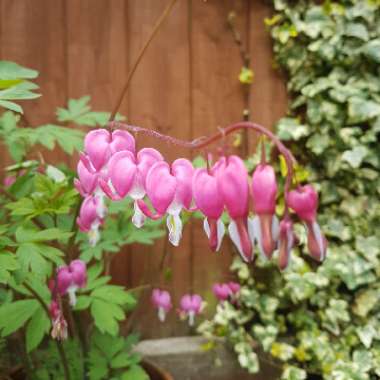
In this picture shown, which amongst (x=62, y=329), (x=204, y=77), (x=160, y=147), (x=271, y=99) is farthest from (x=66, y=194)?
(x=271, y=99)

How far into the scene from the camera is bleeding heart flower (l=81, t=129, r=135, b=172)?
78 cm

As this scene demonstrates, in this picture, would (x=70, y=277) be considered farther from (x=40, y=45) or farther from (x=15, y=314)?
(x=40, y=45)

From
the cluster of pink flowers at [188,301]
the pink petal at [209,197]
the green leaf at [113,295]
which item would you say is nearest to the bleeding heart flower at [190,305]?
the cluster of pink flowers at [188,301]

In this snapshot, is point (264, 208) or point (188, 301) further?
point (188, 301)

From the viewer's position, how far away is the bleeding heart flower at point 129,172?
732mm

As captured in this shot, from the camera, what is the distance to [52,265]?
1480 millimetres

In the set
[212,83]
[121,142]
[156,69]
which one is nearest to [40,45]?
[156,69]

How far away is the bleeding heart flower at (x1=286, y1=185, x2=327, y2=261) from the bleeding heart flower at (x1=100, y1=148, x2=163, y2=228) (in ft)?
0.74

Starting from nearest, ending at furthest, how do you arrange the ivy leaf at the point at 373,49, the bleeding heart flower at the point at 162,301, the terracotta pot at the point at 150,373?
the terracotta pot at the point at 150,373 → the bleeding heart flower at the point at 162,301 → the ivy leaf at the point at 373,49

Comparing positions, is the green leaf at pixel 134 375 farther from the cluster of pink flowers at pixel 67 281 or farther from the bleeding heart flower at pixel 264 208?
the bleeding heart flower at pixel 264 208

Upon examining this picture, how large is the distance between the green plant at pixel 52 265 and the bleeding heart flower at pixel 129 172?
0.37 m

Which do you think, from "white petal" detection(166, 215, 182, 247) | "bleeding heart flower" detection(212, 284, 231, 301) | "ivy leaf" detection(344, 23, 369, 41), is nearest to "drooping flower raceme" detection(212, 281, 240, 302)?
"bleeding heart flower" detection(212, 284, 231, 301)

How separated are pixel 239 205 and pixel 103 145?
0.89 ft

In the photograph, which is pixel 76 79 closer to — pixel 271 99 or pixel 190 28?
pixel 190 28
